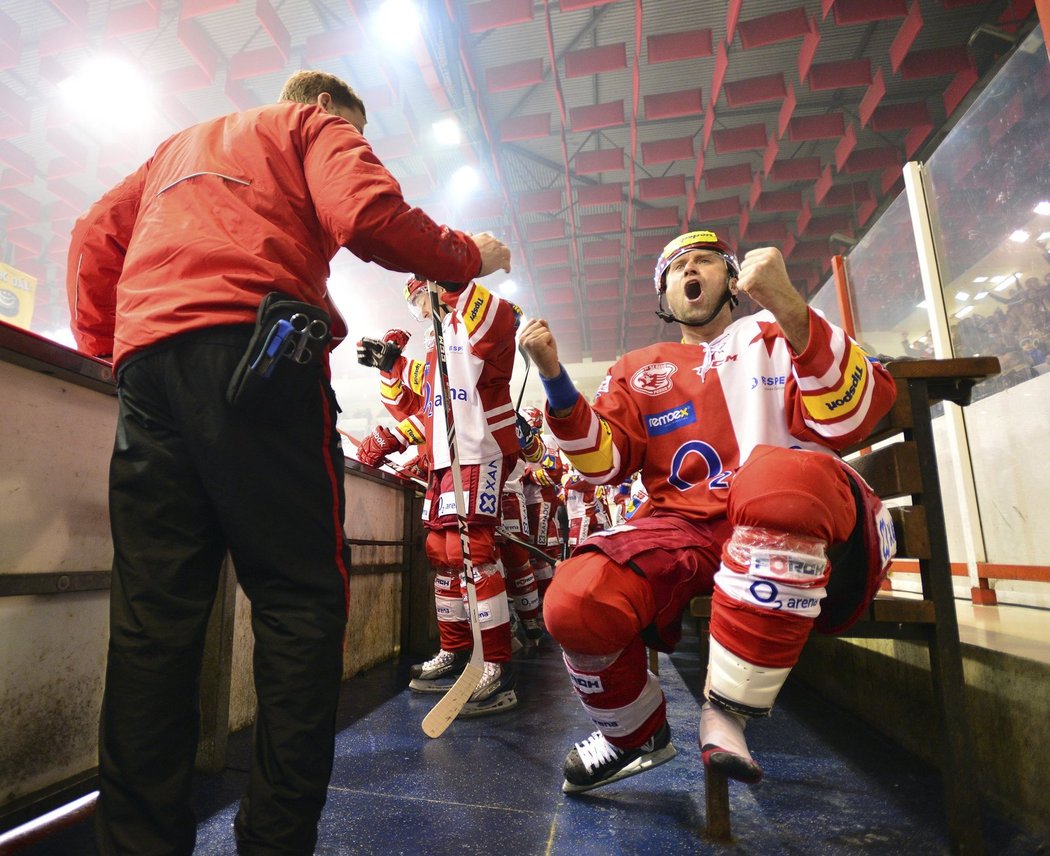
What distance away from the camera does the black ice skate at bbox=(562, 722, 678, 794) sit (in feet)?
4.42

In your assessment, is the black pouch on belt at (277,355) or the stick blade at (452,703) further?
the stick blade at (452,703)

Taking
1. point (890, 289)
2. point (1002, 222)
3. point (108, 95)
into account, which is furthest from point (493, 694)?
point (108, 95)

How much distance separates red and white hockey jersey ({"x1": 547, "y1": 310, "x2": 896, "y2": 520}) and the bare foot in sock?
441 millimetres

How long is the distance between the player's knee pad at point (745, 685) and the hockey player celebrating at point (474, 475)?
1.41m

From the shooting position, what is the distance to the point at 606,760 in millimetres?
1347

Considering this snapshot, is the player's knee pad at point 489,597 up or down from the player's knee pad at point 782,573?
down

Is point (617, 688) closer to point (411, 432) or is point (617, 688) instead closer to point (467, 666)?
point (467, 666)

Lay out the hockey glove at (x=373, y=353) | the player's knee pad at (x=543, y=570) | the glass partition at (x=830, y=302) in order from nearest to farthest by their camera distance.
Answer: the hockey glove at (x=373, y=353) < the player's knee pad at (x=543, y=570) < the glass partition at (x=830, y=302)

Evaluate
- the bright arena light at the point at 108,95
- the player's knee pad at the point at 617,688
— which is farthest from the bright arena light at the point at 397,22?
the player's knee pad at the point at 617,688

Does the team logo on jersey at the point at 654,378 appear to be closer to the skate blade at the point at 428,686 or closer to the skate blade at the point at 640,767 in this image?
the skate blade at the point at 640,767

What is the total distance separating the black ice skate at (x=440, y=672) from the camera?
2391 mm

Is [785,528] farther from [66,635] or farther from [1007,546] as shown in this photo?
[1007,546]

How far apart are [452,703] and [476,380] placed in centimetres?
142

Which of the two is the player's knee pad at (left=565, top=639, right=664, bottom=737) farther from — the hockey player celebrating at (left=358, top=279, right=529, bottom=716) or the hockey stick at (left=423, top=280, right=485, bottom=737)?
the hockey player celebrating at (left=358, top=279, right=529, bottom=716)
